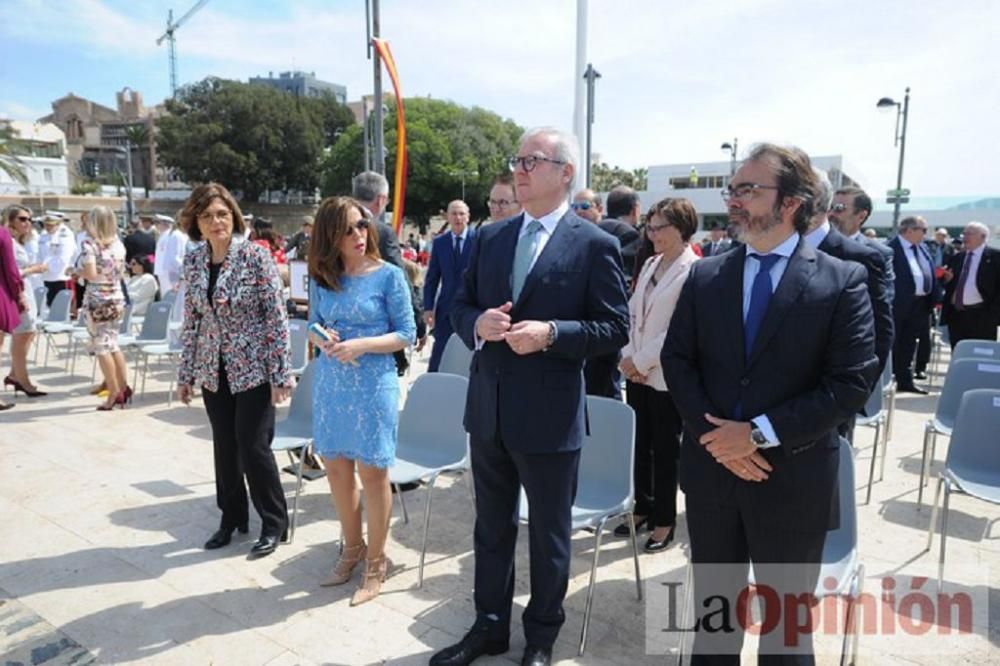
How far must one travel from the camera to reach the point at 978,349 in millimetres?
5098

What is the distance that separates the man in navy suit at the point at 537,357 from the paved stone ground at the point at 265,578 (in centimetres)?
42

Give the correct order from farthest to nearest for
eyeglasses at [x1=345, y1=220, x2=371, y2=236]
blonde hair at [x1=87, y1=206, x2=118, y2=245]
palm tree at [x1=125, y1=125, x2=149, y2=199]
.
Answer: palm tree at [x1=125, y1=125, x2=149, y2=199]
blonde hair at [x1=87, y1=206, x2=118, y2=245]
eyeglasses at [x1=345, y1=220, x2=371, y2=236]

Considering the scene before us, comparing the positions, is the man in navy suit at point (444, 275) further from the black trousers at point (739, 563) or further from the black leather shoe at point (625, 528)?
the black trousers at point (739, 563)

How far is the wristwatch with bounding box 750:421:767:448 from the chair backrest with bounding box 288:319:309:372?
4.05 metres

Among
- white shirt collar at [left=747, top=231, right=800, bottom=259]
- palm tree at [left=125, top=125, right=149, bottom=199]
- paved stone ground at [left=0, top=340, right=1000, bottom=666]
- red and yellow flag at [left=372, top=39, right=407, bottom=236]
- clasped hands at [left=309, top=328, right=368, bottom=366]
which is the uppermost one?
palm tree at [left=125, top=125, right=149, bottom=199]

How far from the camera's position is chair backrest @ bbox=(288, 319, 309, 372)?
17.4ft

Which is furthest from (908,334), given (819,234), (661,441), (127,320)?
(127,320)

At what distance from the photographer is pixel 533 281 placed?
236 cm

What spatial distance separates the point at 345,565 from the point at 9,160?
1693 centimetres

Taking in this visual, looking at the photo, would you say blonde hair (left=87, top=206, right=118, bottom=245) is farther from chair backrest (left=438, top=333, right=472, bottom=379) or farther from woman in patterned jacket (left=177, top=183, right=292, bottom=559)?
chair backrest (left=438, top=333, right=472, bottom=379)

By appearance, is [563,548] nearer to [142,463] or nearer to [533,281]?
[533,281]

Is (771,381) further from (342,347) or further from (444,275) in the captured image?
(444,275)

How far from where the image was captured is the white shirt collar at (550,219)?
7.98 feet

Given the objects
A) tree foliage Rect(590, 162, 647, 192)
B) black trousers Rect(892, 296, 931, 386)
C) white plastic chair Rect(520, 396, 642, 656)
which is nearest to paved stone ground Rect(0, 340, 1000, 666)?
white plastic chair Rect(520, 396, 642, 656)
